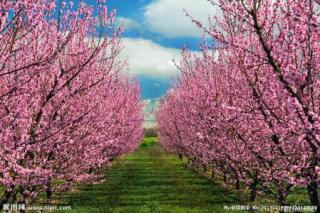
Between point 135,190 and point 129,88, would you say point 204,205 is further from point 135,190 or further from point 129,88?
point 129,88

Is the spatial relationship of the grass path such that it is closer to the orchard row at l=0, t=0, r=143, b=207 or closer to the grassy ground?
the grassy ground

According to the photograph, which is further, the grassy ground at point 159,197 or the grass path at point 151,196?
the grass path at point 151,196

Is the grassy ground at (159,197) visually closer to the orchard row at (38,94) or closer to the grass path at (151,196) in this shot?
the grass path at (151,196)

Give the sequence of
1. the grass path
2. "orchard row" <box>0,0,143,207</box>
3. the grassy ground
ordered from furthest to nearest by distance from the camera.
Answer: the grass path
the grassy ground
"orchard row" <box>0,0,143,207</box>

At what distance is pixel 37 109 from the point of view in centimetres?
1188

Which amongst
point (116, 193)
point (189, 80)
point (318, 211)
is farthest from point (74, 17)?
point (116, 193)

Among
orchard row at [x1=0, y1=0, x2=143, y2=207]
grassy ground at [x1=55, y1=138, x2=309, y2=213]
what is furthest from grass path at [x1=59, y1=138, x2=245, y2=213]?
orchard row at [x1=0, y1=0, x2=143, y2=207]

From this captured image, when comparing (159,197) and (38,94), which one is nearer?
(38,94)

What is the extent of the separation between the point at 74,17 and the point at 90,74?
305cm

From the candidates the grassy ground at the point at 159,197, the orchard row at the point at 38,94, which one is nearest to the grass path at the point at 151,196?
the grassy ground at the point at 159,197

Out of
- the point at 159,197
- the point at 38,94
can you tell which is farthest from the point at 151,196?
the point at 38,94

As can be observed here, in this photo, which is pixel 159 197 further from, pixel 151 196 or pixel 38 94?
pixel 38 94

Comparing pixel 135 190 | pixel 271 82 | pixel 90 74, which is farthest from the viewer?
pixel 135 190

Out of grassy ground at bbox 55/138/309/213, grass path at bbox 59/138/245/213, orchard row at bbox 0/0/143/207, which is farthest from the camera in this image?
grass path at bbox 59/138/245/213
